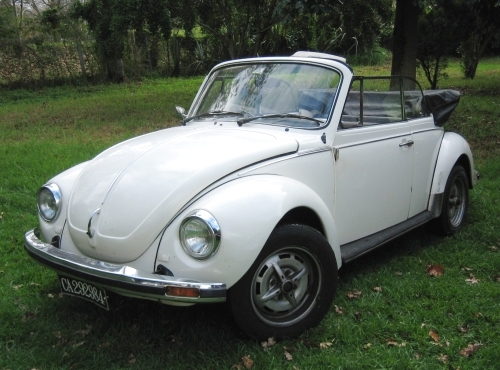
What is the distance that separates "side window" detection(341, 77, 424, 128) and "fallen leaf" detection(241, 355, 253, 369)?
1981mm

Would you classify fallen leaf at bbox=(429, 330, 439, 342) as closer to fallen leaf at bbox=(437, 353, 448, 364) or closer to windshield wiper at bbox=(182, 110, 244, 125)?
fallen leaf at bbox=(437, 353, 448, 364)

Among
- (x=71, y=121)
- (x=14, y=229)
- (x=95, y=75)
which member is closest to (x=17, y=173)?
(x=14, y=229)

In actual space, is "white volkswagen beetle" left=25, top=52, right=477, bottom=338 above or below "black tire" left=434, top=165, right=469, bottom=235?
above

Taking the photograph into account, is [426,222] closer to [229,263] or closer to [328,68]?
[328,68]

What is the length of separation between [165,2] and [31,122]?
365 cm

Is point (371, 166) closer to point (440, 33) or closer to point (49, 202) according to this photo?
point (49, 202)

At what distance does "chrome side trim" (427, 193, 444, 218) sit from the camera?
16.3 feet

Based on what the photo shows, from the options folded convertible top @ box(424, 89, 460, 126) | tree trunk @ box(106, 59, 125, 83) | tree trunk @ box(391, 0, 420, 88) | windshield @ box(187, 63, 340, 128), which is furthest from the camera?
tree trunk @ box(106, 59, 125, 83)

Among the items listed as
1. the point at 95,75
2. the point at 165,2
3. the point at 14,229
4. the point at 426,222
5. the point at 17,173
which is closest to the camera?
the point at 426,222

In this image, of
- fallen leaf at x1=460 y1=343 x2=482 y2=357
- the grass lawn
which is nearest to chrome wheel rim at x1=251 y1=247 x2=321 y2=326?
the grass lawn

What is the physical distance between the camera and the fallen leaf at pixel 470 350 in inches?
130

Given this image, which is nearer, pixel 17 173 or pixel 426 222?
pixel 426 222

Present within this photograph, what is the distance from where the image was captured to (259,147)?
3533 mm

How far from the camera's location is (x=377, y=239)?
4.23 meters
